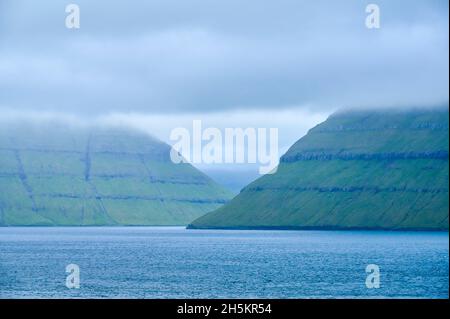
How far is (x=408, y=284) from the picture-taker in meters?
111

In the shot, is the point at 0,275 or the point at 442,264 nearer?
the point at 0,275

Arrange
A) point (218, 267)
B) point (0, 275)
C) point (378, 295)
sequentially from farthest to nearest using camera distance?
1. point (218, 267)
2. point (0, 275)
3. point (378, 295)
